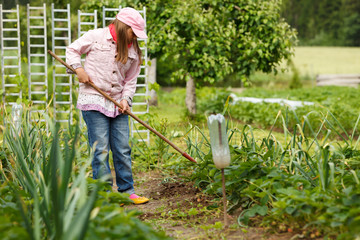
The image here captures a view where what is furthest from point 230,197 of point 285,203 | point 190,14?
point 190,14

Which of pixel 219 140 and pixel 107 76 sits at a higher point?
pixel 107 76

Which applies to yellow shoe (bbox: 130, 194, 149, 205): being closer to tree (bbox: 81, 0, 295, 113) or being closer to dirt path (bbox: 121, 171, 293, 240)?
dirt path (bbox: 121, 171, 293, 240)

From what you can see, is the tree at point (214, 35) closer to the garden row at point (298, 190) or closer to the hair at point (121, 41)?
the hair at point (121, 41)

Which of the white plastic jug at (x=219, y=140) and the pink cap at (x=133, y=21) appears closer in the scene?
the white plastic jug at (x=219, y=140)

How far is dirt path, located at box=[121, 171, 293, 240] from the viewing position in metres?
2.44

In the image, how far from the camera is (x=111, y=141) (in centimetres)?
349

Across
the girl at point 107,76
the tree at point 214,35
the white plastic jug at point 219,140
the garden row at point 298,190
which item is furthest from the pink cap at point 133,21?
the tree at point 214,35

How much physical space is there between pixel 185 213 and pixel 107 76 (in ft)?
3.86

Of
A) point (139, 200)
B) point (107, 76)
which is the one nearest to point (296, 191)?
point (139, 200)

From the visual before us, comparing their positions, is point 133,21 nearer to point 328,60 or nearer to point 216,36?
point 216,36

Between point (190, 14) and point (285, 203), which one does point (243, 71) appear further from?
point (285, 203)

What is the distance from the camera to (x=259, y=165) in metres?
2.75

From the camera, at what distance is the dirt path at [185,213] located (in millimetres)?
2441

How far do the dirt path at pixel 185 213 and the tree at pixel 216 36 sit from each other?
3.65 metres
